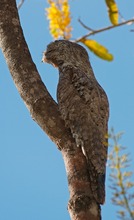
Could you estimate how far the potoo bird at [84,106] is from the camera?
11.8ft

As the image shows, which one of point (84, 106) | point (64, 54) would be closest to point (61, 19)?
point (84, 106)

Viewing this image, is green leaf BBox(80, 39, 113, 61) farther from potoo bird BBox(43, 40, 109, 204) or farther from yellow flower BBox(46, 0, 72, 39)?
potoo bird BBox(43, 40, 109, 204)

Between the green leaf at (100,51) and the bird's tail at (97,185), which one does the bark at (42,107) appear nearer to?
the bird's tail at (97,185)

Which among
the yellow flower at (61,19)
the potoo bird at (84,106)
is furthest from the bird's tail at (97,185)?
Result: the yellow flower at (61,19)

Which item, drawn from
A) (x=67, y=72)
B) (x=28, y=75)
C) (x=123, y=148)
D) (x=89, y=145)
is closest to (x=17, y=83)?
(x=28, y=75)

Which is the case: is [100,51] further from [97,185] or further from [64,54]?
[64,54]

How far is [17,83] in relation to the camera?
3.51m

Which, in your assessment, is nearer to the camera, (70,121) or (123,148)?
(123,148)

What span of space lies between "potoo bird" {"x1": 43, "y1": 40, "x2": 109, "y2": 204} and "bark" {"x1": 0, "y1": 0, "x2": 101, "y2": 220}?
0.12 m

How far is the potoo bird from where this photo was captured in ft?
11.8

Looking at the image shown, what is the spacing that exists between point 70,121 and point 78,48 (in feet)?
6.47

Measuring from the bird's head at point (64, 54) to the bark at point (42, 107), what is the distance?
53.4 inches

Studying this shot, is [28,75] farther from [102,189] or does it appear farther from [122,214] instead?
[122,214]

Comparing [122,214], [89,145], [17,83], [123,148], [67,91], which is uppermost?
[67,91]
